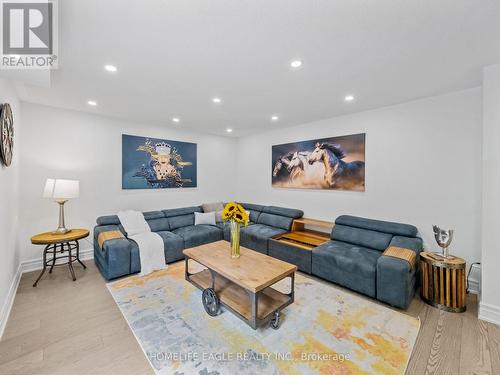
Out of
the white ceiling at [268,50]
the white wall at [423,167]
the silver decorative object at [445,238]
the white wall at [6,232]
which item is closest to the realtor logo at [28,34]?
the white ceiling at [268,50]

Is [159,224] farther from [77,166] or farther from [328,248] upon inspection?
[328,248]

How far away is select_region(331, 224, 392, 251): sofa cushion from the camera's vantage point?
304cm

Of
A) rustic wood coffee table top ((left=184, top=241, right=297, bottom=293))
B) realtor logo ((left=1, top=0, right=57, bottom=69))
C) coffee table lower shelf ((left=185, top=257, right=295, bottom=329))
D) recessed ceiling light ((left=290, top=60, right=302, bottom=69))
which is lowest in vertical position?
coffee table lower shelf ((left=185, top=257, right=295, bottom=329))

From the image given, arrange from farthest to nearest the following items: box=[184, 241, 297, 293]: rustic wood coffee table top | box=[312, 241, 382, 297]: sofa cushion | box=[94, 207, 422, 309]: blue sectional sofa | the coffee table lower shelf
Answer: box=[312, 241, 382, 297]: sofa cushion < box=[94, 207, 422, 309]: blue sectional sofa < box=[184, 241, 297, 293]: rustic wood coffee table top < the coffee table lower shelf

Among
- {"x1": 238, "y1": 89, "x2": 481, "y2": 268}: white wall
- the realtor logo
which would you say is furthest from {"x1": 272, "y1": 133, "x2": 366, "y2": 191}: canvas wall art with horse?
the realtor logo

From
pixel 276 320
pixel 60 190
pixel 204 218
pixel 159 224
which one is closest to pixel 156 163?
pixel 159 224

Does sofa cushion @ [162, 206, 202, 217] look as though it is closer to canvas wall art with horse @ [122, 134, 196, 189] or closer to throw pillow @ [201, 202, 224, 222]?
throw pillow @ [201, 202, 224, 222]

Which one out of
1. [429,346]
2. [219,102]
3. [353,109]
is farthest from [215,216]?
[429,346]

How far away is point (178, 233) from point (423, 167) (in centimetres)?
411

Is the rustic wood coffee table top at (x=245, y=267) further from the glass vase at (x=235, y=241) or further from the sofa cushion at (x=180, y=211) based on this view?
the sofa cushion at (x=180, y=211)

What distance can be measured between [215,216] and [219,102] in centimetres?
265

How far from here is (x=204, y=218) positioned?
4656mm

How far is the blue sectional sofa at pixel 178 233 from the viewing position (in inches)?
118

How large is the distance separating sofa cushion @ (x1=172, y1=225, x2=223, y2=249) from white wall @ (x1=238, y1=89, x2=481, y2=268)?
215 centimetres
